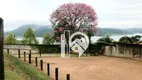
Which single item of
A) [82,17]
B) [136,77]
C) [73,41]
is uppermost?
[82,17]

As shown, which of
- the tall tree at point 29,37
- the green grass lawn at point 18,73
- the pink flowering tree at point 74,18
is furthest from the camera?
the tall tree at point 29,37

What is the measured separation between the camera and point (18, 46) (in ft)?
105

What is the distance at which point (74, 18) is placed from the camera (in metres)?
30.3

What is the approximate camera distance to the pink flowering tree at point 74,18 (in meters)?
30.2

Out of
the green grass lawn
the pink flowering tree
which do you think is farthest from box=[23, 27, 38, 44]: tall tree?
the green grass lawn

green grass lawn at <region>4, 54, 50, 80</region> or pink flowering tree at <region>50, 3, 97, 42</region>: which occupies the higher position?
pink flowering tree at <region>50, 3, 97, 42</region>

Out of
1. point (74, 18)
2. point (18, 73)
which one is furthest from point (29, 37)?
point (18, 73)

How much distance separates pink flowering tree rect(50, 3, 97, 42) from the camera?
99.1 feet

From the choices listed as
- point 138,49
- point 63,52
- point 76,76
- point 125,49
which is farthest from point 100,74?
point 63,52

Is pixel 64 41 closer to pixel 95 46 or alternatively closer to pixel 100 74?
pixel 95 46

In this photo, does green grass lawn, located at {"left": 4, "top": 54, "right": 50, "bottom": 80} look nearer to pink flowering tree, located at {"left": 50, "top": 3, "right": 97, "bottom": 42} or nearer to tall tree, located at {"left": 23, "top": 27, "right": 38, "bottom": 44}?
pink flowering tree, located at {"left": 50, "top": 3, "right": 97, "bottom": 42}

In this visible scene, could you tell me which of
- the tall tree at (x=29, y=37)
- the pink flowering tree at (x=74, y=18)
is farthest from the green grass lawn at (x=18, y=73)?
the tall tree at (x=29, y=37)

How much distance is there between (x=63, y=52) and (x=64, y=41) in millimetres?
1422

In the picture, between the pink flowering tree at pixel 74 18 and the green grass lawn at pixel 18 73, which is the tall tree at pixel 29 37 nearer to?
the pink flowering tree at pixel 74 18
